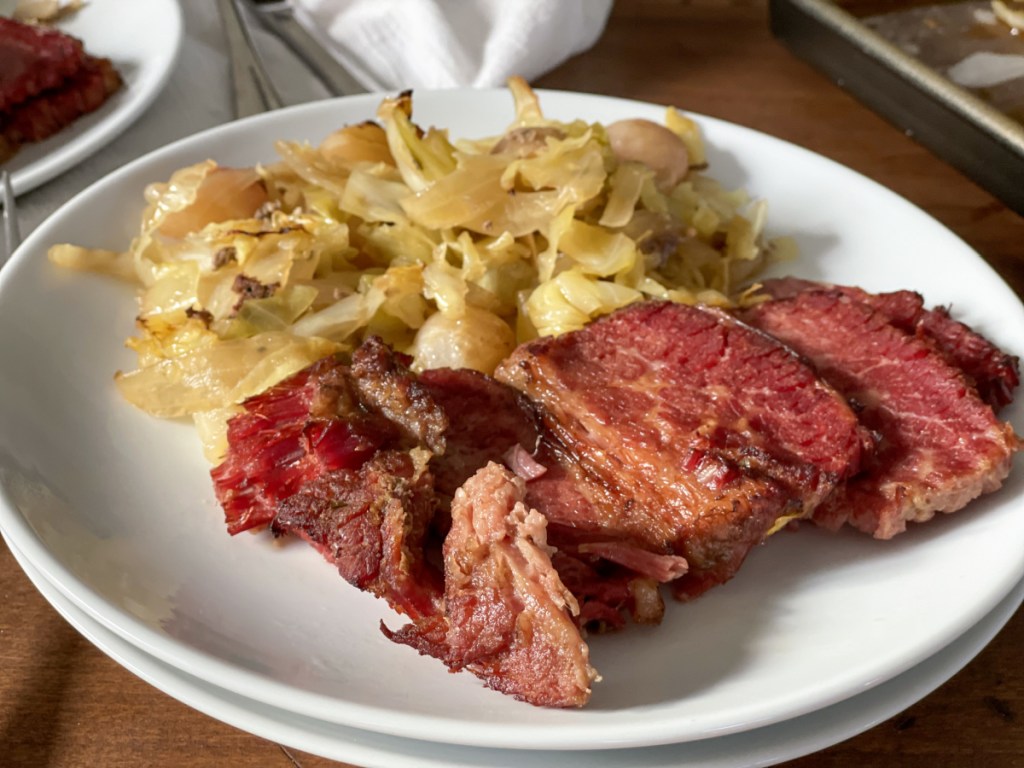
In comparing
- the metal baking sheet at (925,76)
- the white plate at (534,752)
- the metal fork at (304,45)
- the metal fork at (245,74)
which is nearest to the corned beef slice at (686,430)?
the white plate at (534,752)

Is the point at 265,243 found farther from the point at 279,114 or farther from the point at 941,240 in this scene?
the point at 941,240

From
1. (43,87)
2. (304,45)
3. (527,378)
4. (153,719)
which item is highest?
(43,87)

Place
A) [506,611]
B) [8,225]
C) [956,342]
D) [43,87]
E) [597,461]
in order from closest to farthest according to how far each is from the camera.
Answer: [506,611] → [597,461] → [956,342] → [8,225] → [43,87]

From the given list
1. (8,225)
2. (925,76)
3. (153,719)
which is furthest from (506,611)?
(925,76)

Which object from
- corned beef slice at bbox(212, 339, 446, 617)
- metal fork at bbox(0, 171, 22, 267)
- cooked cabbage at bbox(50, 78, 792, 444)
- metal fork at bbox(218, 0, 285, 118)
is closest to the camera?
corned beef slice at bbox(212, 339, 446, 617)

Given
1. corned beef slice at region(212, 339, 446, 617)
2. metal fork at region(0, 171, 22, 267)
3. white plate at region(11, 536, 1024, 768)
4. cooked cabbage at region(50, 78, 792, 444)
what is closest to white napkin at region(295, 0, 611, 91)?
cooked cabbage at region(50, 78, 792, 444)

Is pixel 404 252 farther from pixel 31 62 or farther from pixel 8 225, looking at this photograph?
pixel 31 62

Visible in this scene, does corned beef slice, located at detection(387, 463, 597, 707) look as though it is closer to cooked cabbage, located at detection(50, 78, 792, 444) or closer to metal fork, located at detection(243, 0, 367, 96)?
cooked cabbage, located at detection(50, 78, 792, 444)
